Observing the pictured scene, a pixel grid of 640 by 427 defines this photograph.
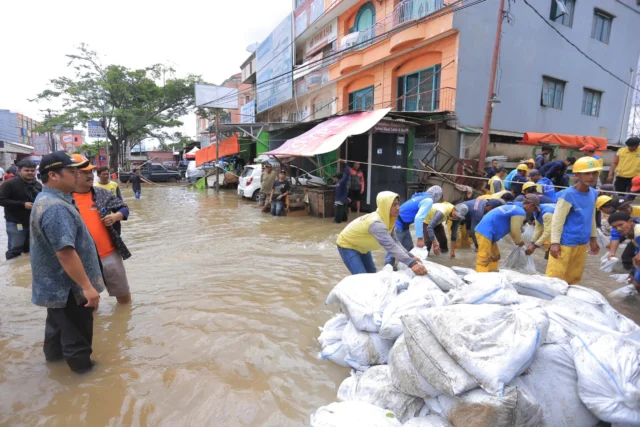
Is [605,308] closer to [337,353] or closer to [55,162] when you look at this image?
[337,353]

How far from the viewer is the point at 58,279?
2260mm

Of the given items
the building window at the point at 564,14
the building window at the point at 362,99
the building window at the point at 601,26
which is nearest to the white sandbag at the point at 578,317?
the building window at the point at 362,99

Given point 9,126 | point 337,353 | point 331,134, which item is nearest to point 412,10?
point 331,134

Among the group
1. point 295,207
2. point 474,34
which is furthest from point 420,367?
point 474,34

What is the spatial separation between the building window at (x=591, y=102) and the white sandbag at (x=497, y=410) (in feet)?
55.9

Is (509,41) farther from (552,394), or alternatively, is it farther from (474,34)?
(552,394)

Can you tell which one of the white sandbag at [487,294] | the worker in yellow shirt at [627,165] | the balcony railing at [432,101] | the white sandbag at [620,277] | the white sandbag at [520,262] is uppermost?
the balcony railing at [432,101]

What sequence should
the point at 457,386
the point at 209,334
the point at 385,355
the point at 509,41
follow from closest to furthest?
the point at 457,386 < the point at 385,355 < the point at 209,334 < the point at 509,41

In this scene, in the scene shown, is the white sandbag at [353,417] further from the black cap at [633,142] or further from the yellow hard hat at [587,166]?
the black cap at [633,142]

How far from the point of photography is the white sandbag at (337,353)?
8.55ft

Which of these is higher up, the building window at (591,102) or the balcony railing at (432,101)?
the building window at (591,102)

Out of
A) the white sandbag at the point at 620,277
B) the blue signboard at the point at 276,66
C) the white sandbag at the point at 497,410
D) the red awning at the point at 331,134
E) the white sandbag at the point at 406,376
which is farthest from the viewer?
the blue signboard at the point at 276,66

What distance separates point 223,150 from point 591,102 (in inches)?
629

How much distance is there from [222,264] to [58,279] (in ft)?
10.2
